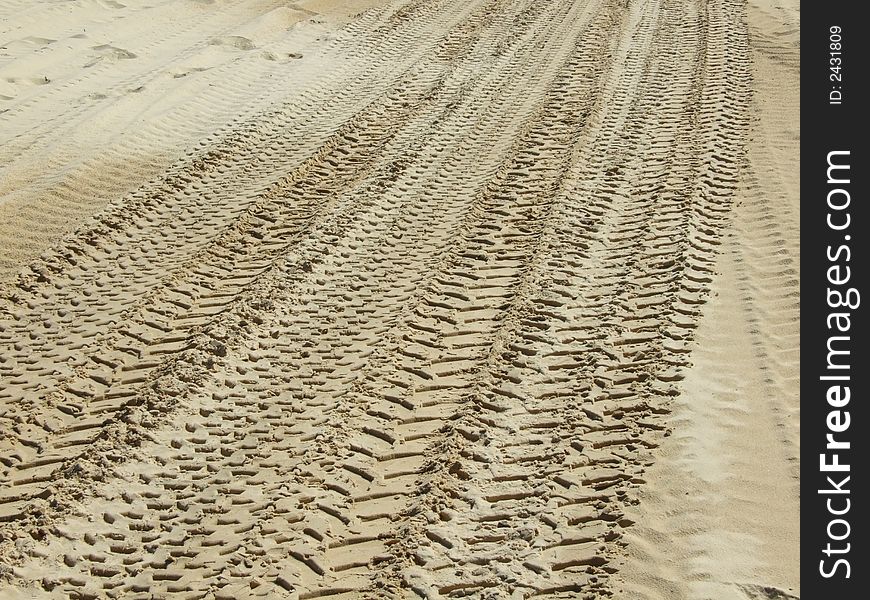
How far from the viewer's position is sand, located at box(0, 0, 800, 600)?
4199 millimetres

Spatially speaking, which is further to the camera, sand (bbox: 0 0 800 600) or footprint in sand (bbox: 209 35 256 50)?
footprint in sand (bbox: 209 35 256 50)

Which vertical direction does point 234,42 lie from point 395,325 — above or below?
above

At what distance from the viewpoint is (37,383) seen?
5.27 m

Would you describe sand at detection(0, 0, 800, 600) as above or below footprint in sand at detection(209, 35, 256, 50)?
below

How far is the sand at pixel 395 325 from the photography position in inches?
165

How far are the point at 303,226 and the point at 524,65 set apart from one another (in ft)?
14.7

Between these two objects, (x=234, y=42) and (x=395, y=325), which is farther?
(x=234, y=42)

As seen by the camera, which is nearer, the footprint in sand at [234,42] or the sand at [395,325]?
the sand at [395,325]

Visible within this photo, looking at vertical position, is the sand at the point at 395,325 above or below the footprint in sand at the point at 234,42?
below

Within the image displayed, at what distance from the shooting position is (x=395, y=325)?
5.79 metres

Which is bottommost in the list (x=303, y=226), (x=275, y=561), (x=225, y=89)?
(x=275, y=561)
